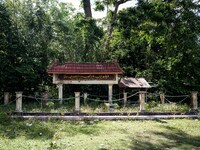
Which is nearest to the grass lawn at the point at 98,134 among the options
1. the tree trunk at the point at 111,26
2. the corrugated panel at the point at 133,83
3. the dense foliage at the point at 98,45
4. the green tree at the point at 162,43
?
the green tree at the point at 162,43

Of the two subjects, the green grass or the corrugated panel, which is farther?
the corrugated panel

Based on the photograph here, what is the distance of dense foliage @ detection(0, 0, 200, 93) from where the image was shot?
1477 cm

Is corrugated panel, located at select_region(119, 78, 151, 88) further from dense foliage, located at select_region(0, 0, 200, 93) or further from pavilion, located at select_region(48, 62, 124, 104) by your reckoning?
dense foliage, located at select_region(0, 0, 200, 93)

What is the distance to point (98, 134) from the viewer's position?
9.20m

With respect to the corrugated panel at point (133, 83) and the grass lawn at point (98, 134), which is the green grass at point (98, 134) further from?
the corrugated panel at point (133, 83)

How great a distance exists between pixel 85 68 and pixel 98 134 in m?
7.93

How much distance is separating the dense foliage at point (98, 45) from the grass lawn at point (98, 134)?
518cm

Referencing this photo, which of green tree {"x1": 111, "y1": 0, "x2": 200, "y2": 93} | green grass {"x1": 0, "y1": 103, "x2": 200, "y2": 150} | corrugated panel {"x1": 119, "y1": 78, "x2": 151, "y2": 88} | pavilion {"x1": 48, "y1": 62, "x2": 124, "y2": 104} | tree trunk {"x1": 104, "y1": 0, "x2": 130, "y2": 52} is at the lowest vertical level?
green grass {"x1": 0, "y1": 103, "x2": 200, "y2": 150}

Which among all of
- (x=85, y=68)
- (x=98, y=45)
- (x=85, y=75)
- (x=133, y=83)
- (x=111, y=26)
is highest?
(x=111, y=26)

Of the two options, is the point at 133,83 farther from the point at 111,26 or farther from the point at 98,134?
the point at 98,134

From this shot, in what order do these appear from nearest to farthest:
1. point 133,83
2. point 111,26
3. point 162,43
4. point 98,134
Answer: point 98,134
point 162,43
point 133,83
point 111,26

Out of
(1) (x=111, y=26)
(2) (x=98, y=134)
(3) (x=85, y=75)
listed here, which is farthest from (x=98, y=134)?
(1) (x=111, y=26)

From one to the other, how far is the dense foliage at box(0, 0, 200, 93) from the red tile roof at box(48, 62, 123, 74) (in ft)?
7.03

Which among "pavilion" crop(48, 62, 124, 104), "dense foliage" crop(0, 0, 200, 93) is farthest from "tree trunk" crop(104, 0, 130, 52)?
"pavilion" crop(48, 62, 124, 104)
